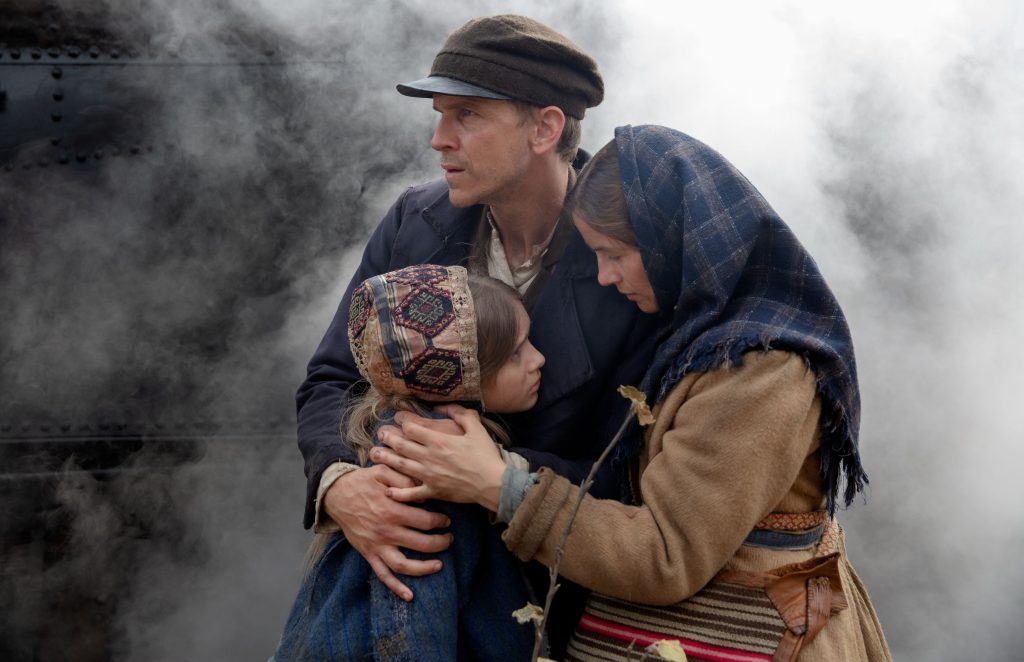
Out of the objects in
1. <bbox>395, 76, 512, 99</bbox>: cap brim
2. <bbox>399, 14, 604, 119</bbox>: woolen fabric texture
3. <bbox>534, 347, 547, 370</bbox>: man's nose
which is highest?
<bbox>399, 14, 604, 119</bbox>: woolen fabric texture

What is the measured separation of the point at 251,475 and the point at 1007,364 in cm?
285

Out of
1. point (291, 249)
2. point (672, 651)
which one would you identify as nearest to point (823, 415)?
point (672, 651)

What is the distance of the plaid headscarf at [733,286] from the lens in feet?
6.42

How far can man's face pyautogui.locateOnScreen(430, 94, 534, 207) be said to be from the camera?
265 cm

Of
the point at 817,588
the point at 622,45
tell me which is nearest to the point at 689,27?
the point at 622,45

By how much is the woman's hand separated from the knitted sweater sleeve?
12 cm

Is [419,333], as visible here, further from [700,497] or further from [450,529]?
[700,497]

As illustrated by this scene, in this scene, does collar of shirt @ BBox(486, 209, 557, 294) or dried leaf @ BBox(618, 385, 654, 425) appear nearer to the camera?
dried leaf @ BBox(618, 385, 654, 425)

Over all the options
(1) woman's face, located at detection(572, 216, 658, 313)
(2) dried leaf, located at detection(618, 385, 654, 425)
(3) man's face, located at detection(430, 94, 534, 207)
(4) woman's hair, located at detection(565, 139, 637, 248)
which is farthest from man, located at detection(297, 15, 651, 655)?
(2) dried leaf, located at detection(618, 385, 654, 425)

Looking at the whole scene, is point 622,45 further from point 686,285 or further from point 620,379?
point 686,285

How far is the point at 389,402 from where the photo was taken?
7.62 feet

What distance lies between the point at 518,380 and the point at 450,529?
36 cm

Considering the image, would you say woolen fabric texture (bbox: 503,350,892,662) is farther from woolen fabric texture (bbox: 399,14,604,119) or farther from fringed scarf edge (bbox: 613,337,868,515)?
woolen fabric texture (bbox: 399,14,604,119)

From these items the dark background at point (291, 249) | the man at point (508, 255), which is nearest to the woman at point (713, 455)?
the man at point (508, 255)
